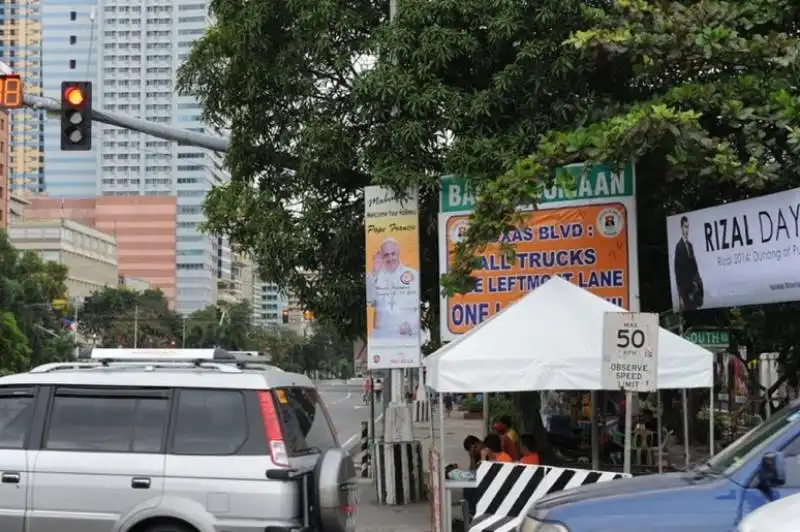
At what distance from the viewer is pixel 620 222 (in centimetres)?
1207

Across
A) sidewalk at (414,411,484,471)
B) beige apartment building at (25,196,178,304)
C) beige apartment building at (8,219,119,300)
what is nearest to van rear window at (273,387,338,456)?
sidewalk at (414,411,484,471)

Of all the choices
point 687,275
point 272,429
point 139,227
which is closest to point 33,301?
point 687,275

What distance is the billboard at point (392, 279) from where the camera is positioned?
43.8 feet

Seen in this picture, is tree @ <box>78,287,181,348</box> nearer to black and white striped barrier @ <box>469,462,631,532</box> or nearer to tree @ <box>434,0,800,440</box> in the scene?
tree @ <box>434,0,800,440</box>

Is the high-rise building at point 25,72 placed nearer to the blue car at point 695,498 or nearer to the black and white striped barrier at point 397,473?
the black and white striped barrier at point 397,473

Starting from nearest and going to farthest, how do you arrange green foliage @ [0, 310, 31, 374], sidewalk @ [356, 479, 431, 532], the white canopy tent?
the white canopy tent < sidewalk @ [356, 479, 431, 532] < green foliage @ [0, 310, 31, 374]

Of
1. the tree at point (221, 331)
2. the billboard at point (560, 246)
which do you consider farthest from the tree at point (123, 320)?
the billboard at point (560, 246)

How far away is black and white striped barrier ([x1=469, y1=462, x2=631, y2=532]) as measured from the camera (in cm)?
888

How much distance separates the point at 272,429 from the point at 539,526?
2888 millimetres

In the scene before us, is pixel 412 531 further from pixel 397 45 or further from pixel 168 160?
pixel 168 160

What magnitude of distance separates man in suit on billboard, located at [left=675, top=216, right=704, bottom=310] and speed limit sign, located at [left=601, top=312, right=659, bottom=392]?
9.15 ft

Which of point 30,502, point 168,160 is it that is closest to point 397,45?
point 30,502

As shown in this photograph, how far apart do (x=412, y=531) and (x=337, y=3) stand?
295 inches

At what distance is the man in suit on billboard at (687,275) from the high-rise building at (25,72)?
14405cm
